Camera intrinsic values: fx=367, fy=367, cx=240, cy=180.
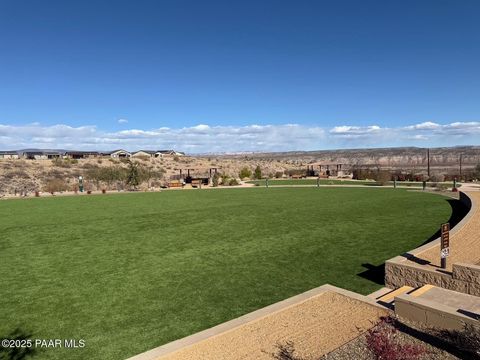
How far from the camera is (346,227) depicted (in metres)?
14.3

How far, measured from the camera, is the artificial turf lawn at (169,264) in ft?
20.7

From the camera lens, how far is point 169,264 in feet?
32.4

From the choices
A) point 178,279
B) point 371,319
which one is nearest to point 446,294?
point 371,319

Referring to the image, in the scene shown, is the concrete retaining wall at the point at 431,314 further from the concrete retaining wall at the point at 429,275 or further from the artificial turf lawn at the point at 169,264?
the artificial turf lawn at the point at 169,264

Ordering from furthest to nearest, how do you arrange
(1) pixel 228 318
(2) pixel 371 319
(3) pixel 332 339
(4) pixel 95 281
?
(4) pixel 95 281, (1) pixel 228 318, (2) pixel 371 319, (3) pixel 332 339

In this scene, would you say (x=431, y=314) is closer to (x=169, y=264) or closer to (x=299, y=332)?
(x=299, y=332)

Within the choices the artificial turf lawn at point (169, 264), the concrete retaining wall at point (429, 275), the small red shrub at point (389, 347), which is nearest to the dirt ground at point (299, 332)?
the small red shrub at point (389, 347)

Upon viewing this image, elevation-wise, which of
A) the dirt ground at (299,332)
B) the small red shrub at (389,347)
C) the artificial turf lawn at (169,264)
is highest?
the small red shrub at (389,347)

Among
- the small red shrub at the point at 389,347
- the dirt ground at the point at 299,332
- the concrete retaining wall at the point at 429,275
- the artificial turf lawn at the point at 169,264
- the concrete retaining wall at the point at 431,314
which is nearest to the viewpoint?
the small red shrub at the point at 389,347

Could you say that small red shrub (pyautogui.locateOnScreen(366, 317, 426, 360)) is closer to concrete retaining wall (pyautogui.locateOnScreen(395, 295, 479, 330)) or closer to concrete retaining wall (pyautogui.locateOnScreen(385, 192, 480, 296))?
concrete retaining wall (pyautogui.locateOnScreen(395, 295, 479, 330))

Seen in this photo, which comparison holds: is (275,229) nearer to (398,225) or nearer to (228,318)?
(398,225)

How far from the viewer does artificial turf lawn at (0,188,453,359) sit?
6.32 meters

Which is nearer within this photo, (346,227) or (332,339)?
(332,339)

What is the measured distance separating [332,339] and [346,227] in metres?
9.52
